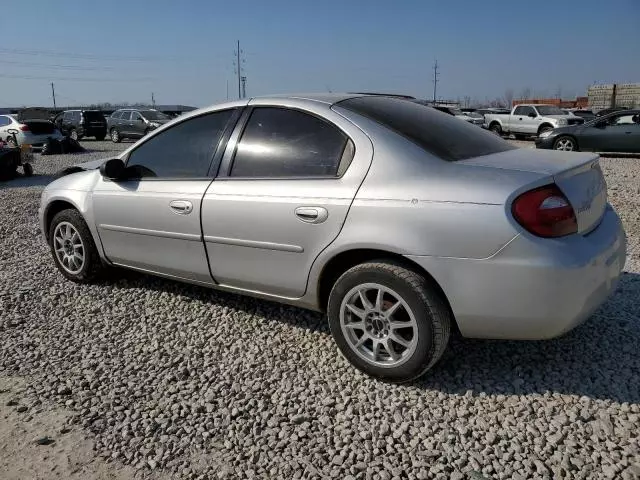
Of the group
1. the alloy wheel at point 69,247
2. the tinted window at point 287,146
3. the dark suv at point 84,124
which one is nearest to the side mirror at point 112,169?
the alloy wheel at point 69,247

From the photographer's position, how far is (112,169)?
13.1 feet

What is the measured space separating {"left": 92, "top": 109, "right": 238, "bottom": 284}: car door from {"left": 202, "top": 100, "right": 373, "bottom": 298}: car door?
15 cm

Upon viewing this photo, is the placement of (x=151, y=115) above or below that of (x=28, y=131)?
above

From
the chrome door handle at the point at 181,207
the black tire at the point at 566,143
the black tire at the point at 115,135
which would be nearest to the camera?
the chrome door handle at the point at 181,207

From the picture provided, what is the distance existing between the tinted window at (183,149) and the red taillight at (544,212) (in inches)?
80.7

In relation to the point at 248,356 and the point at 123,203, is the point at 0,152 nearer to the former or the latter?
the point at 123,203

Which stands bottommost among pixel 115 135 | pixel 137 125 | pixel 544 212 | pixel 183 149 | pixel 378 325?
pixel 378 325

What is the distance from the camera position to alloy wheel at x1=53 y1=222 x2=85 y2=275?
457 centimetres

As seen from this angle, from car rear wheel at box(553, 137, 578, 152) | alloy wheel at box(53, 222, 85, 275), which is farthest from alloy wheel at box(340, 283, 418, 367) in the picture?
car rear wheel at box(553, 137, 578, 152)

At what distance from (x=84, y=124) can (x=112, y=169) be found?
83.0 feet

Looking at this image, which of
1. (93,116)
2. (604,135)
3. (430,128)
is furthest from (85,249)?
(93,116)

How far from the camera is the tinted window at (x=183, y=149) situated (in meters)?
3.68

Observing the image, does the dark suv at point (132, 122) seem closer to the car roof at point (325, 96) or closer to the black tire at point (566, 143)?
the black tire at point (566, 143)

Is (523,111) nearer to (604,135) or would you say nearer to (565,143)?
(565,143)
